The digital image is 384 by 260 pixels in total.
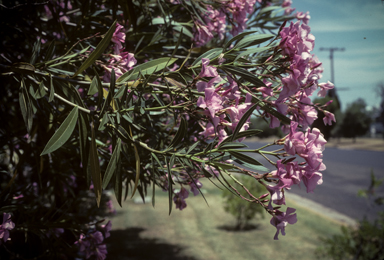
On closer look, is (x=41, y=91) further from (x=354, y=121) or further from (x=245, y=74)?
(x=354, y=121)

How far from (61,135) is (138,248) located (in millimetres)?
5381

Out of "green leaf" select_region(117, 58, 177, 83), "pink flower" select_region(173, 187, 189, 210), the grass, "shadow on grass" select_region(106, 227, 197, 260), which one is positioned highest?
"green leaf" select_region(117, 58, 177, 83)

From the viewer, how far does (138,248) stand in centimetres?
609

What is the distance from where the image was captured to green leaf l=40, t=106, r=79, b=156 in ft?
3.92

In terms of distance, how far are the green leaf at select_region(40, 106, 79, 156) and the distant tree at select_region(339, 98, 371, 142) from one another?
35509 millimetres

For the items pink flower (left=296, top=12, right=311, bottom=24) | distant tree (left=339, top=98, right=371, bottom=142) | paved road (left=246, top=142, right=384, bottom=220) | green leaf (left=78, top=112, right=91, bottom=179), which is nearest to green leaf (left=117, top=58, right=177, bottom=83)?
green leaf (left=78, top=112, right=91, bottom=179)

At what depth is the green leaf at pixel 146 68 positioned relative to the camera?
1385 mm

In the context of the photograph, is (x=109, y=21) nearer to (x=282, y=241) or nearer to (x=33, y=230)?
(x=33, y=230)

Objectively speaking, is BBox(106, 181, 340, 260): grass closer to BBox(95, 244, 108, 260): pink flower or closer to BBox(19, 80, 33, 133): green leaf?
BBox(95, 244, 108, 260): pink flower

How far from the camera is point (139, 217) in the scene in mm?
8109

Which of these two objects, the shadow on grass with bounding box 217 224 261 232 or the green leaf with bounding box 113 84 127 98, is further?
the shadow on grass with bounding box 217 224 261 232

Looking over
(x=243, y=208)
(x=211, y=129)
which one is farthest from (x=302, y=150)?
(x=243, y=208)

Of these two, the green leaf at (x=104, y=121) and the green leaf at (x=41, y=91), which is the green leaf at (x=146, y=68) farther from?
the green leaf at (x=41, y=91)

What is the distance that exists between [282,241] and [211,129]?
6063 mm
